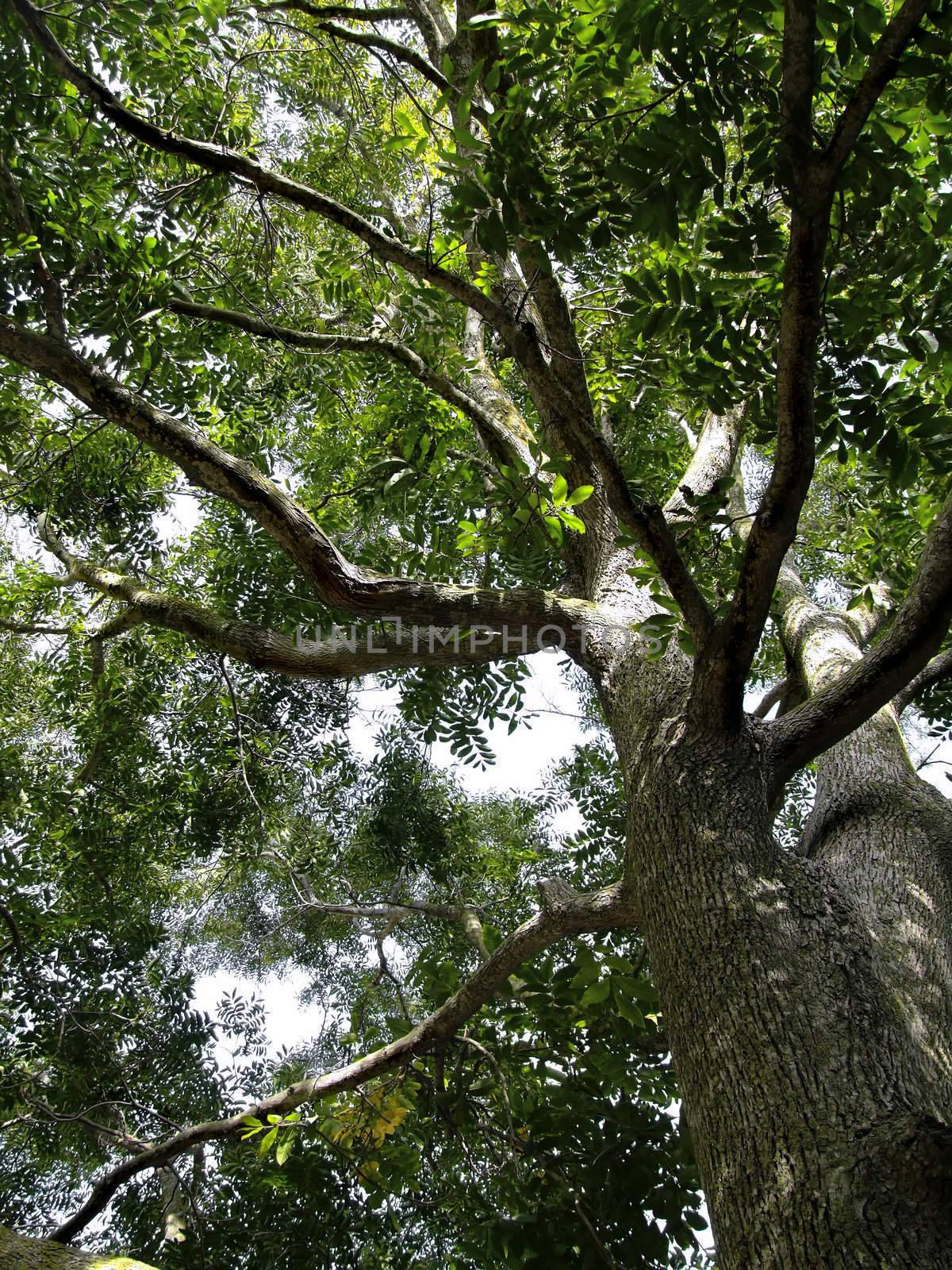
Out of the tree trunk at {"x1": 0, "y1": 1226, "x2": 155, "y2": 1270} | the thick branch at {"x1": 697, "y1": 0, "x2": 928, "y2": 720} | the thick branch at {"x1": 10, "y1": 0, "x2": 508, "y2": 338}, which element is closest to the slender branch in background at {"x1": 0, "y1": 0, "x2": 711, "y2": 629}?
the thick branch at {"x1": 10, "y1": 0, "x2": 508, "y2": 338}

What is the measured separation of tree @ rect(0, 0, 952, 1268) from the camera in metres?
1.73

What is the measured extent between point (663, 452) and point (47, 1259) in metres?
4.86

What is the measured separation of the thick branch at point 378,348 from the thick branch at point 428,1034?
2121 millimetres

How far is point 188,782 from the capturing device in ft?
19.4

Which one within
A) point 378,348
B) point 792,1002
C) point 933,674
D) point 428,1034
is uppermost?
point 378,348

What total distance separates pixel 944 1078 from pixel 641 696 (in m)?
1.34

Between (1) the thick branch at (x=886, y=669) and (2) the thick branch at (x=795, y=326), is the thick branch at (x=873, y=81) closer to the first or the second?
(2) the thick branch at (x=795, y=326)

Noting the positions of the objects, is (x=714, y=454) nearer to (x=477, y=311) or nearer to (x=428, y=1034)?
(x=477, y=311)

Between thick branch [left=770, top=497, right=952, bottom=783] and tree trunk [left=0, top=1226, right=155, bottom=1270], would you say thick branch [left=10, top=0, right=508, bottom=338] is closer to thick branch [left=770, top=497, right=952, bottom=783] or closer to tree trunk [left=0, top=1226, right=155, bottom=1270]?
thick branch [left=770, top=497, right=952, bottom=783]

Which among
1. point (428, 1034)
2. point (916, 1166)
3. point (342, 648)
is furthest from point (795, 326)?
point (428, 1034)

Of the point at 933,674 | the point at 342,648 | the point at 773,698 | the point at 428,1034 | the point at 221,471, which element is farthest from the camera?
the point at 773,698

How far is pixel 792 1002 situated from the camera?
1.82m

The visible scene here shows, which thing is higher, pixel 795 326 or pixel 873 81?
pixel 873 81

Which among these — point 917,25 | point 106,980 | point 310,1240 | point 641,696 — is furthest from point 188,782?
point 917,25
